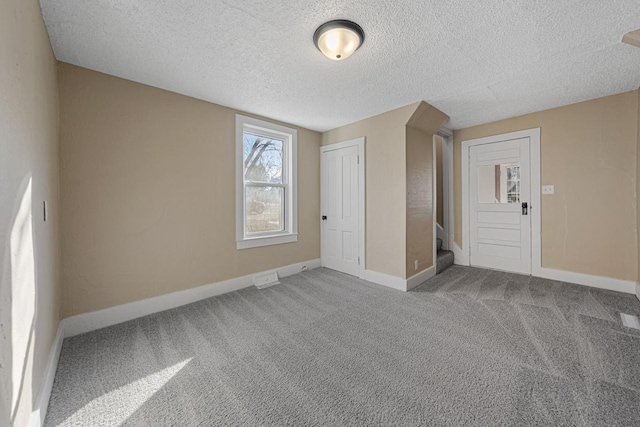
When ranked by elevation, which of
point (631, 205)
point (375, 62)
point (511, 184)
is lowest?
point (631, 205)

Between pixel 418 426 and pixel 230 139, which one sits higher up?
pixel 230 139

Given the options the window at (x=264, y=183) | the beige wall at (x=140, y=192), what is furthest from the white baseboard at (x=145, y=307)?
the window at (x=264, y=183)

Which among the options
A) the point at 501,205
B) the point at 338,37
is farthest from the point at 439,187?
the point at 338,37

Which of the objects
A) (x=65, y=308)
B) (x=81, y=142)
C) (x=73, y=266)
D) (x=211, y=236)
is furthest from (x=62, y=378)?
(x=81, y=142)

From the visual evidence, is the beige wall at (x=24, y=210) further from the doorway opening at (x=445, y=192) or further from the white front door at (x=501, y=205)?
the white front door at (x=501, y=205)

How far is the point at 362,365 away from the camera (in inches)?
67.0

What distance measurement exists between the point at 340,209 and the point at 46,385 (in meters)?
3.33

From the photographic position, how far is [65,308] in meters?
2.06

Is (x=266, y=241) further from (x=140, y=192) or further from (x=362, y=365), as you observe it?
(x=362, y=365)

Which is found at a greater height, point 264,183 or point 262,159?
point 262,159

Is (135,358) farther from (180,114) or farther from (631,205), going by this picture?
(631,205)

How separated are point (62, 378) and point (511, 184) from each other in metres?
5.35

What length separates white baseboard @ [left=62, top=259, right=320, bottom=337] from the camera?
2107mm

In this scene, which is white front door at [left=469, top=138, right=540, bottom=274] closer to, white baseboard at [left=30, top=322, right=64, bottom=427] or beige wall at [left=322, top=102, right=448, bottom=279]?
beige wall at [left=322, top=102, right=448, bottom=279]
